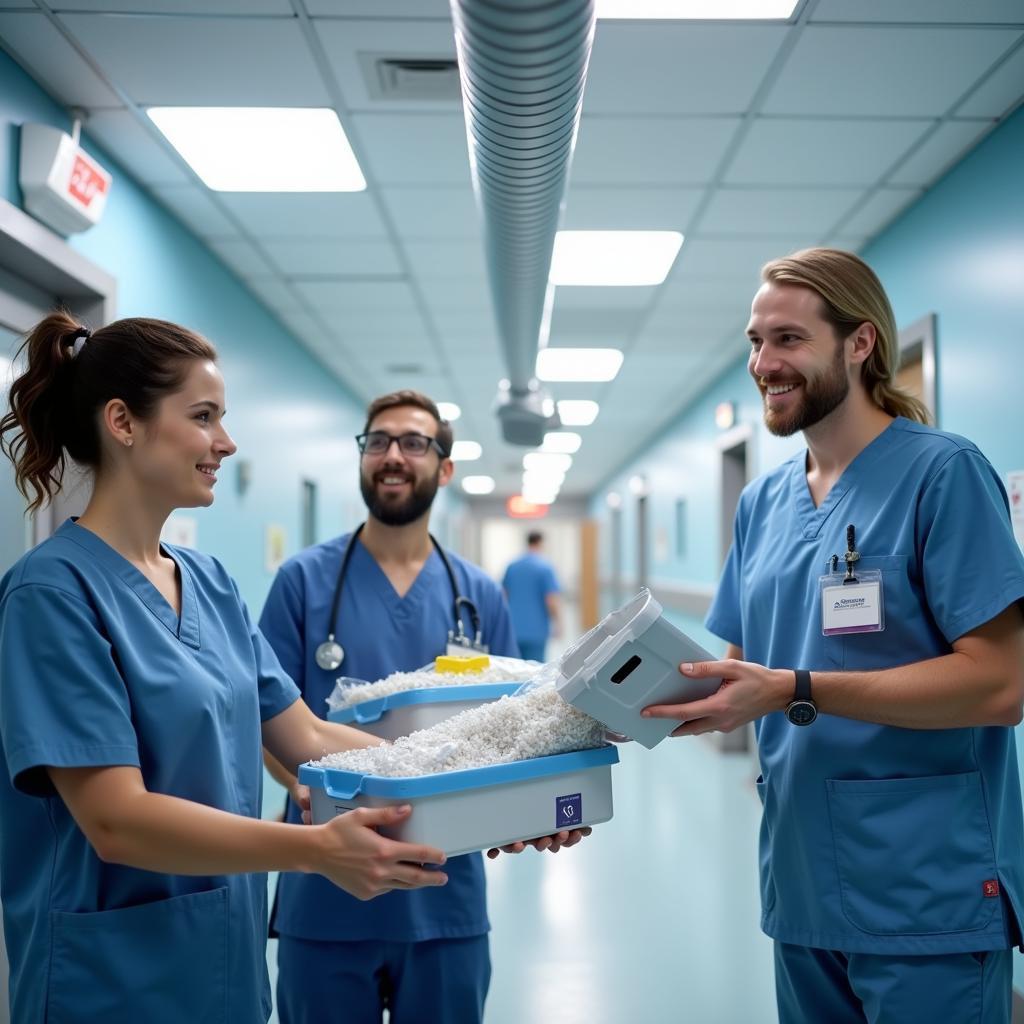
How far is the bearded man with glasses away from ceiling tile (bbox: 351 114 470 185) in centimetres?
111

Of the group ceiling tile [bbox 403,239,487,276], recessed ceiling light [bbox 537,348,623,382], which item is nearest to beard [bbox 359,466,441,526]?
ceiling tile [bbox 403,239,487,276]

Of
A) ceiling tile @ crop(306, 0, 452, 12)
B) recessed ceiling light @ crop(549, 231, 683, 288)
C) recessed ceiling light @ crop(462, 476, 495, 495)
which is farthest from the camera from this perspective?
recessed ceiling light @ crop(462, 476, 495, 495)

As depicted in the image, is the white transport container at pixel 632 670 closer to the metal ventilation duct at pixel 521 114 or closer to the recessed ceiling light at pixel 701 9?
the metal ventilation duct at pixel 521 114

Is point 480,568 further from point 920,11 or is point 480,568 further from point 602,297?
point 602,297

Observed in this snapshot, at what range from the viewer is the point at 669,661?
1.16 metres

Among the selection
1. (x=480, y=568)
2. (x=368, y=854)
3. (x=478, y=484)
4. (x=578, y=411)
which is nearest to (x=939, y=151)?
(x=480, y=568)

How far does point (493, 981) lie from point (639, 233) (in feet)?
8.68

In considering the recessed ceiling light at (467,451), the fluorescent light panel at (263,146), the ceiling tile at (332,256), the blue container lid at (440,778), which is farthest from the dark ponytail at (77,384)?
the recessed ceiling light at (467,451)

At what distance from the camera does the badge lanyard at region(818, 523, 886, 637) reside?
1.34 meters

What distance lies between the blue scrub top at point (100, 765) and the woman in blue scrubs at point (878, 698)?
62 centimetres

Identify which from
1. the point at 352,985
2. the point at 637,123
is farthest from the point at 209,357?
the point at 637,123

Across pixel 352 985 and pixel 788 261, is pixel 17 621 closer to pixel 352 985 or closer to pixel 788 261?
pixel 352 985

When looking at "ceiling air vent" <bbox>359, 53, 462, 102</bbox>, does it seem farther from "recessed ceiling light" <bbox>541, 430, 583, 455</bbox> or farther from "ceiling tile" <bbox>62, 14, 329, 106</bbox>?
"recessed ceiling light" <bbox>541, 430, 583, 455</bbox>

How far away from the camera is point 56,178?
2.28 meters
